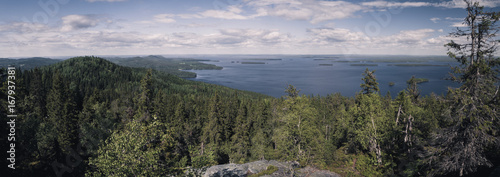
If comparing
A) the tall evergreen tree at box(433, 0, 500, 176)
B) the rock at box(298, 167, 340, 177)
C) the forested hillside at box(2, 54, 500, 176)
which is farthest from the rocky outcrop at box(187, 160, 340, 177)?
the tall evergreen tree at box(433, 0, 500, 176)

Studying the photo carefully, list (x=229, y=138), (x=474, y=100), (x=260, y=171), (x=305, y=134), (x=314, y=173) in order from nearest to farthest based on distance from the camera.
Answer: (x=474, y=100) → (x=305, y=134) → (x=314, y=173) → (x=260, y=171) → (x=229, y=138)

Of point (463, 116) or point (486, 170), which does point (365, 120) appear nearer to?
point (486, 170)

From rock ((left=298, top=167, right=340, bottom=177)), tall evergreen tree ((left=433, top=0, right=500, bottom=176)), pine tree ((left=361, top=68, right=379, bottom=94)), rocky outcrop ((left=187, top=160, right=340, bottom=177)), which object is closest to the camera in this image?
tall evergreen tree ((left=433, top=0, right=500, bottom=176))

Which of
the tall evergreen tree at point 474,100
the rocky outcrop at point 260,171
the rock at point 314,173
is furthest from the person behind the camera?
the rocky outcrop at point 260,171

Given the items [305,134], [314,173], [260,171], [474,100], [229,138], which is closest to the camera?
[474,100]

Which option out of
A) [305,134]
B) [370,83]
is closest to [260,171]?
[305,134]

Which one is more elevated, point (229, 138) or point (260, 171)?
point (260, 171)

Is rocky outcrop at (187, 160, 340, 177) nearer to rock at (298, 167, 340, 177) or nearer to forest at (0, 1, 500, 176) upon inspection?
rock at (298, 167, 340, 177)

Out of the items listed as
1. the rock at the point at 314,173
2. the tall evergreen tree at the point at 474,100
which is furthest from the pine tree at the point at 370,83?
the tall evergreen tree at the point at 474,100

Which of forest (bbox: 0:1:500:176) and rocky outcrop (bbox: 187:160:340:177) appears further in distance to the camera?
rocky outcrop (bbox: 187:160:340:177)

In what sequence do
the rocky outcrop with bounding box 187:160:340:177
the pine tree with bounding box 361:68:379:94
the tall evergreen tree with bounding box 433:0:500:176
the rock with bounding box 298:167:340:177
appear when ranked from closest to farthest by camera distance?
1. the tall evergreen tree with bounding box 433:0:500:176
2. the rock with bounding box 298:167:340:177
3. the rocky outcrop with bounding box 187:160:340:177
4. the pine tree with bounding box 361:68:379:94

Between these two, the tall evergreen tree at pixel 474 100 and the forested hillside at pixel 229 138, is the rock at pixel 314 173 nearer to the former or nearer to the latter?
the forested hillside at pixel 229 138

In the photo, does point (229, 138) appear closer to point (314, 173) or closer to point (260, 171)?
point (260, 171)

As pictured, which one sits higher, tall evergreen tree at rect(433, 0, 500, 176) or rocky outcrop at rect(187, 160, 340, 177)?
tall evergreen tree at rect(433, 0, 500, 176)
